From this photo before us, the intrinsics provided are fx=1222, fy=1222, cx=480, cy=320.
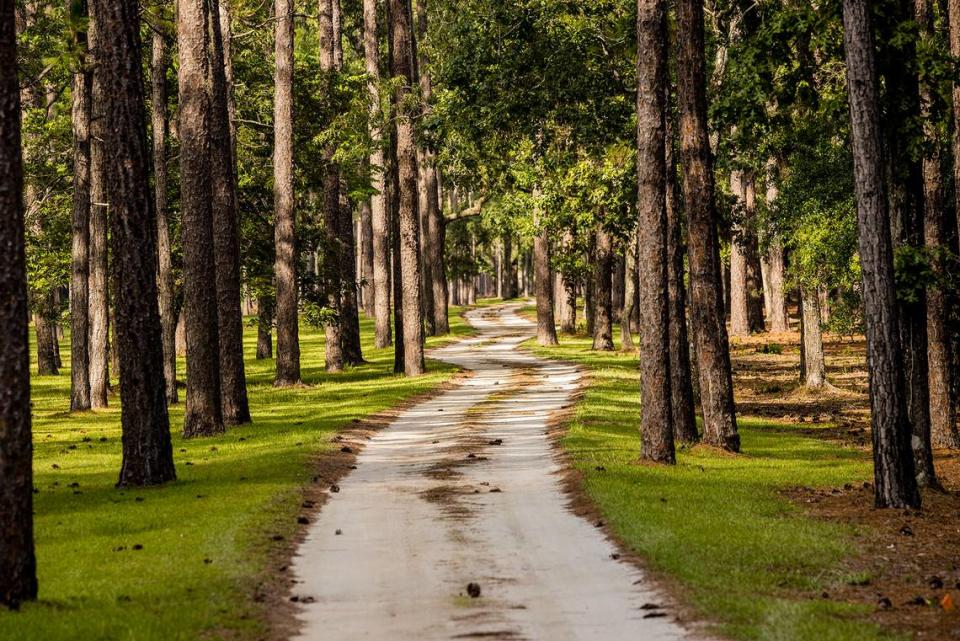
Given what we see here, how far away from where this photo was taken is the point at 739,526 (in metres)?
13.3

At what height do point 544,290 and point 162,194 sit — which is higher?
point 162,194

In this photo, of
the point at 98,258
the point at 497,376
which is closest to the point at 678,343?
the point at 98,258

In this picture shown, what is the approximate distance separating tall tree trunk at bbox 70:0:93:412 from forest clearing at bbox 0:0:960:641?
0.13m

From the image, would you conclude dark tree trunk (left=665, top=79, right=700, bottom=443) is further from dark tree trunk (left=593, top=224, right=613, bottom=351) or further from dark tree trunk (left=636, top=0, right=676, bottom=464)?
dark tree trunk (left=593, top=224, right=613, bottom=351)

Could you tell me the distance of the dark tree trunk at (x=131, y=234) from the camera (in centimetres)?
1694

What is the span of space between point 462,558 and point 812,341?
24.4 meters

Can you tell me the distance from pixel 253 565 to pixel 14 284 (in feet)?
11.0

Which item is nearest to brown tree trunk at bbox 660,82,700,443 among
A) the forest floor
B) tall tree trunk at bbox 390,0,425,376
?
the forest floor

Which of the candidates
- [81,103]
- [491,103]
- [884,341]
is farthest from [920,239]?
[81,103]

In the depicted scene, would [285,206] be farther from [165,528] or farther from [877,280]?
[877,280]

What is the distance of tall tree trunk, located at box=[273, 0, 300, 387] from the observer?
35.9 m

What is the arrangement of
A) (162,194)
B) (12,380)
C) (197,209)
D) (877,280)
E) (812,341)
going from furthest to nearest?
(812,341), (162,194), (197,209), (877,280), (12,380)

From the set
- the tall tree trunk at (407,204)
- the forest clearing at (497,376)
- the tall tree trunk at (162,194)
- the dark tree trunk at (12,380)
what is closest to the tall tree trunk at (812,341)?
the forest clearing at (497,376)

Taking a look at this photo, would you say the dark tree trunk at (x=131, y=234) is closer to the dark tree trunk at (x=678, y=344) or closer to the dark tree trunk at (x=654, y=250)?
the dark tree trunk at (x=654, y=250)
